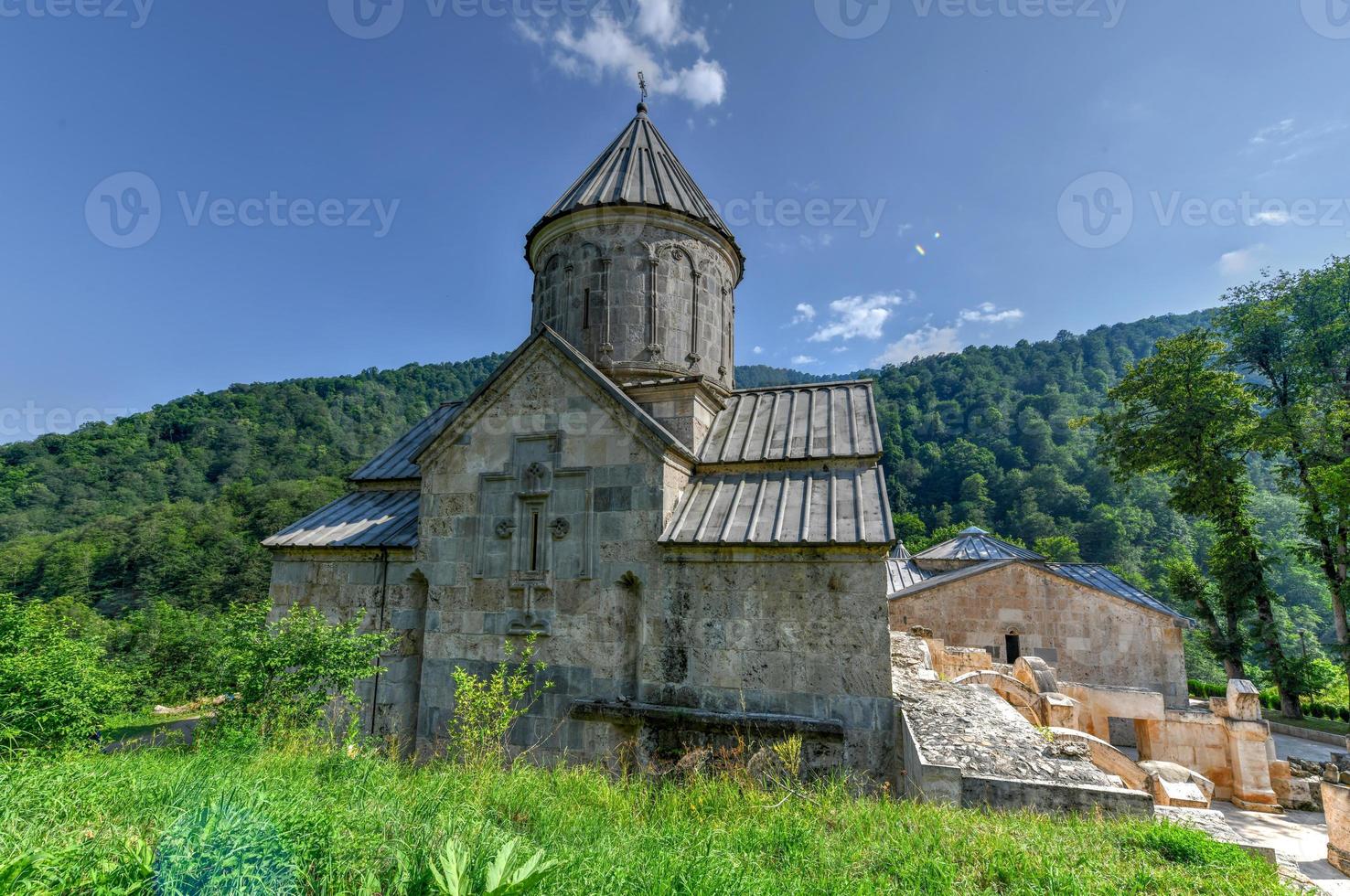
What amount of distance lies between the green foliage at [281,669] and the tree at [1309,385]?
18817 millimetres

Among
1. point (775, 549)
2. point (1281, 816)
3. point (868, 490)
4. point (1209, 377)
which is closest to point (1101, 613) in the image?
point (1281, 816)

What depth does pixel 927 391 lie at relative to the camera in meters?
71.2

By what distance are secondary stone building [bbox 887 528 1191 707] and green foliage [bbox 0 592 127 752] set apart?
12676 millimetres

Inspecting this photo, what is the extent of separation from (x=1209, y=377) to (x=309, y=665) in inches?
851

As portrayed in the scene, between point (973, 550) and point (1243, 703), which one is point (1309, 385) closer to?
point (973, 550)

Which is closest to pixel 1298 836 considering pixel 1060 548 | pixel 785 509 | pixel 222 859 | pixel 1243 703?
pixel 1243 703

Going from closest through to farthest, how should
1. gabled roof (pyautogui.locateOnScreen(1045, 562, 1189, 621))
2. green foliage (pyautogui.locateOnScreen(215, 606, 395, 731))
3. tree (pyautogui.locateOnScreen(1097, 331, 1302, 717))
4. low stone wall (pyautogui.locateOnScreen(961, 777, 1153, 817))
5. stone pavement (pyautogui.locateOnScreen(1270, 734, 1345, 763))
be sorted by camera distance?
1. low stone wall (pyautogui.locateOnScreen(961, 777, 1153, 817))
2. green foliage (pyautogui.locateOnScreen(215, 606, 395, 731))
3. stone pavement (pyautogui.locateOnScreen(1270, 734, 1345, 763))
4. gabled roof (pyautogui.locateOnScreen(1045, 562, 1189, 621))
5. tree (pyautogui.locateOnScreen(1097, 331, 1302, 717))

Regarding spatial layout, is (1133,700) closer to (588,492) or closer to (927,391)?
(588,492)

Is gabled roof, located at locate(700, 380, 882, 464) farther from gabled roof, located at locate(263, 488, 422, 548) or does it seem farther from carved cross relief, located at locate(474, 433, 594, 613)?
gabled roof, located at locate(263, 488, 422, 548)

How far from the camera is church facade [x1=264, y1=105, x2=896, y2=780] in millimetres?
5879

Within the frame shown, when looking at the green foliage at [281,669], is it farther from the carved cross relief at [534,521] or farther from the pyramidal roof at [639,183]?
the pyramidal roof at [639,183]

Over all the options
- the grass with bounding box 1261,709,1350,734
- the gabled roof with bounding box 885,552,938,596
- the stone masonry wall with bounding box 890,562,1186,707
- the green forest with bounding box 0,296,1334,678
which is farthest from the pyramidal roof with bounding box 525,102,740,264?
the green forest with bounding box 0,296,1334,678

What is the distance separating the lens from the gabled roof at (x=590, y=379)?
21.9 ft

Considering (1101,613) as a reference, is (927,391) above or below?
above
